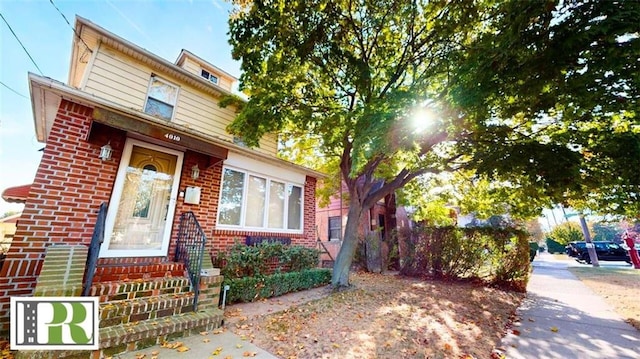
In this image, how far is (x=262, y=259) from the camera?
6.11 meters

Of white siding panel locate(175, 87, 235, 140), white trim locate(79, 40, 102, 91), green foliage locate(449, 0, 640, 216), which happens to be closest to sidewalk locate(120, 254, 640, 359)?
green foliage locate(449, 0, 640, 216)

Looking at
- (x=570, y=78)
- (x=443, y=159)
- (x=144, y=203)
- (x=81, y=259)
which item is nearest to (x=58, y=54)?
(x=144, y=203)

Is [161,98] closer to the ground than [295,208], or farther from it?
farther from it

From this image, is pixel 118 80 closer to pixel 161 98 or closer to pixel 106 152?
pixel 161 98

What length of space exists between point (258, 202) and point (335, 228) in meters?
8.13

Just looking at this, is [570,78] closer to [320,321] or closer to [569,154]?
[569,154]

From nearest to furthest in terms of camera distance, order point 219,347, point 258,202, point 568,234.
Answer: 1. point 219,347
2. point 258,202
3. point 568,234

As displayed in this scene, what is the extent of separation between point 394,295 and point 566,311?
3.67m

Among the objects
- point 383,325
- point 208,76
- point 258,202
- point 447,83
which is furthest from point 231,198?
point 447,83

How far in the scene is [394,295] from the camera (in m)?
6.49

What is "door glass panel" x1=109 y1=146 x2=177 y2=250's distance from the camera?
494 centimetres

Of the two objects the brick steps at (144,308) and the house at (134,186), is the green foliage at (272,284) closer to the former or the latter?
the house at (134,186)

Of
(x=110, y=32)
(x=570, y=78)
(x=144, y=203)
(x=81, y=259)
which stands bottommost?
(x=81, y=259)

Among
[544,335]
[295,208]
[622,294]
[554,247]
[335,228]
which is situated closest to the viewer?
[544,335]
